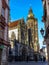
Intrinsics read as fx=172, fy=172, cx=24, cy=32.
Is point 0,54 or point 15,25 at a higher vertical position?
point 15,25

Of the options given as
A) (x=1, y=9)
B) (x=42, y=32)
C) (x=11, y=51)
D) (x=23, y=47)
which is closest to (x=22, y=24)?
(x=23, y=47)

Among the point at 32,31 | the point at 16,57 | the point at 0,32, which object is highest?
the point at 32,31

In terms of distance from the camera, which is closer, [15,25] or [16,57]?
[16,57]

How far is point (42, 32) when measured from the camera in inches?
662

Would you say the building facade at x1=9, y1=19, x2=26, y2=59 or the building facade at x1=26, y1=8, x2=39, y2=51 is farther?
the building facade at x1=26, y1=8, x2=39, y2=51

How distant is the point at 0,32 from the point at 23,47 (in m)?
65.8

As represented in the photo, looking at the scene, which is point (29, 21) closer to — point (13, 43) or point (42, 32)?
point (13, 43)

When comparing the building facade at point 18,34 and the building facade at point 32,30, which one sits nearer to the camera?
→ the building facade at point 18,34

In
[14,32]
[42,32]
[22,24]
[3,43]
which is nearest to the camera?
[42,32]

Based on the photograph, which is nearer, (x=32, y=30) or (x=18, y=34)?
(x=18, y=34)

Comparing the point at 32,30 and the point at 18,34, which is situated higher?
the point at 32,30

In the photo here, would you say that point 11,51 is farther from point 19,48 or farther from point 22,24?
→ point 22,24

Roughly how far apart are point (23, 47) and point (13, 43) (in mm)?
8681

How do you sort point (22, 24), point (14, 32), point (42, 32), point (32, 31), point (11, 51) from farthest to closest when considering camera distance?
point (32, 31), point (22, 24), point (14, 32), point (11, 51), point (42, 32)
